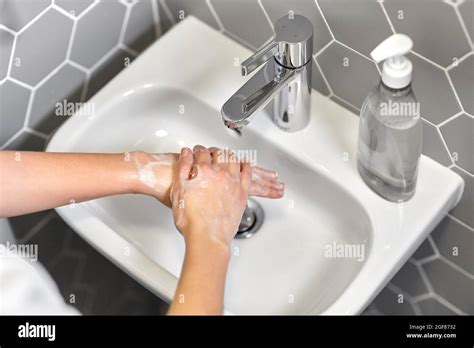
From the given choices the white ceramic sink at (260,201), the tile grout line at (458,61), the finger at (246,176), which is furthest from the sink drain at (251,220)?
the tile grout line at (458,61)

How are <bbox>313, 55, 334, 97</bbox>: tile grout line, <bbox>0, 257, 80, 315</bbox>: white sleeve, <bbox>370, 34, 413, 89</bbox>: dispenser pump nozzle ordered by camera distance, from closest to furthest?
<bbox>370, 34, 413, 89</bbox>: dispenser pump nozzle → <bbox>0, 257, 80, 315</bbox>: white sleeve → <bbox>313, 55, 334, 97</bbox>: tile grout line

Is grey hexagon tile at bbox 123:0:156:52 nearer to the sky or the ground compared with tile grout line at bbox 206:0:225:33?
nearer to the ground

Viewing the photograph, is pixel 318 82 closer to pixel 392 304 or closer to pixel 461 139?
pixel 461 139

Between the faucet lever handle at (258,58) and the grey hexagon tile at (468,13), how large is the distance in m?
0.21

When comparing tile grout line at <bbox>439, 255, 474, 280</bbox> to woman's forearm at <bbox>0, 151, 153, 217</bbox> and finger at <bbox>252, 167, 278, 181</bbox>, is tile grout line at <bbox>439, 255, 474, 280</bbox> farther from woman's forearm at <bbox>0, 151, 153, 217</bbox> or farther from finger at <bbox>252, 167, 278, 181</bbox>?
woman's forearm at <bbox>0, 151, 153, 217</bbox>

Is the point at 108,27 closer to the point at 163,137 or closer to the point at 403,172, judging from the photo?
the point at 163,137

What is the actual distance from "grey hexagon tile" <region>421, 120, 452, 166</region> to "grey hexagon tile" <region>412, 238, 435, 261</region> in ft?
0.55

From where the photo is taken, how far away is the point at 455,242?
3.32 ft

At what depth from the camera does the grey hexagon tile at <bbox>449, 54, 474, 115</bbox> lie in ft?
2.63

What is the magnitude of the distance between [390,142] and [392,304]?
0.44 m

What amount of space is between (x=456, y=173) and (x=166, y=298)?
40 cm

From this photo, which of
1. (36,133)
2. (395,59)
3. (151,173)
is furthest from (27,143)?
(395,59)

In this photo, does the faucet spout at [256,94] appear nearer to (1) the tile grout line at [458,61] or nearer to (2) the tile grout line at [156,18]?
(1) the tile grout line at [458,61]

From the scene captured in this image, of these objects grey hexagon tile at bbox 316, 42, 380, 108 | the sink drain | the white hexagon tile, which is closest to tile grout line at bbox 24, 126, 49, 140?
the white hexagon tile
